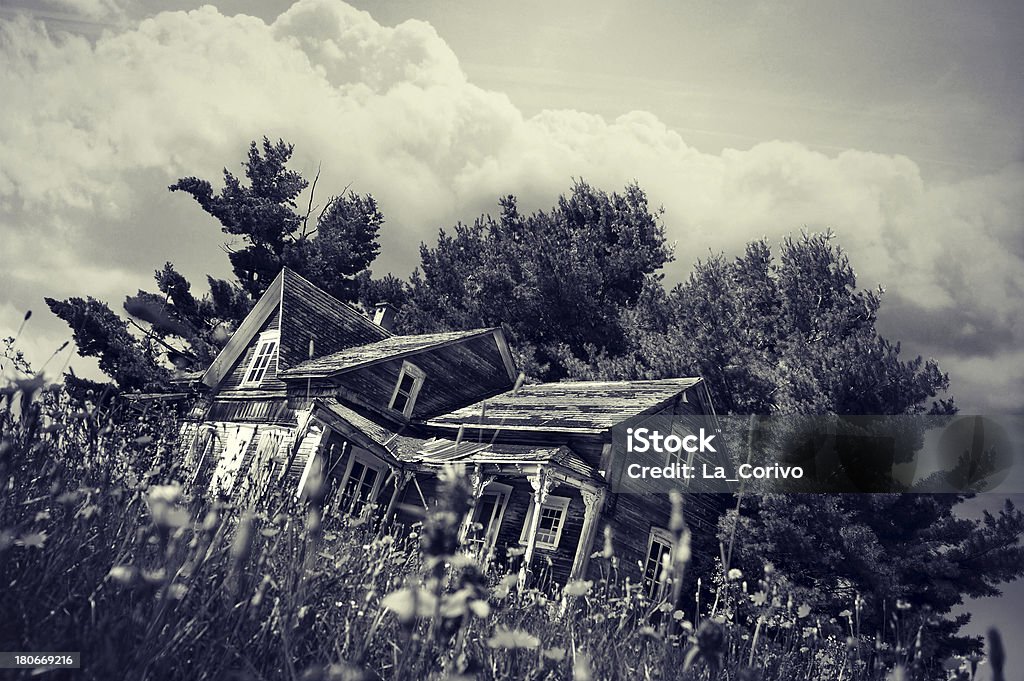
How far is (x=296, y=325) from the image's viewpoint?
67.1ft

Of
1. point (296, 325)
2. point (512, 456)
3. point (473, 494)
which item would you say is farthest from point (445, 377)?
point (473, 494)

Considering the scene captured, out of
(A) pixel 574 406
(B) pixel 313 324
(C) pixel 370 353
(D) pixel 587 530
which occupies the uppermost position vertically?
(B) pixel 313 324

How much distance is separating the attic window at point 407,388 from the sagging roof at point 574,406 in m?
1.41

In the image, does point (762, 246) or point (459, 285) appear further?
point (459, 285)

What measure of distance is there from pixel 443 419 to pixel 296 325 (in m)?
6.06

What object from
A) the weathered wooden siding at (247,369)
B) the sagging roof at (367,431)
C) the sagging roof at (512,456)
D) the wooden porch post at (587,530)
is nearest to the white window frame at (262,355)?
the weathered wooden siding at (247,369)

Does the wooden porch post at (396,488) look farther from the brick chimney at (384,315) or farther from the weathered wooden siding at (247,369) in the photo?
the brick chimney at (384,315)

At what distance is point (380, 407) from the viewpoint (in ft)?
61.0

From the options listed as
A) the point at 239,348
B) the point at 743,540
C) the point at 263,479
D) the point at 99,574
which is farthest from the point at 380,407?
the point at 99,574

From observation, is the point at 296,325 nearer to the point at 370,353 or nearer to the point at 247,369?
the point at 247,369

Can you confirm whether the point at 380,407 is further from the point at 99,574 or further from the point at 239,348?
the point at 99,574

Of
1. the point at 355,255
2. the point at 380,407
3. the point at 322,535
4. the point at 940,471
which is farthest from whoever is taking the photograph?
the point at 355,255

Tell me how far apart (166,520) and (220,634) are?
29.4 inches

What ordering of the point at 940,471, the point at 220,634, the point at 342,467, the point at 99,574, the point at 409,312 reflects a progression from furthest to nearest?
the point at 409,312
the point at 342,467
the point at 940,471
the point at 99,574
the point at 220,634
